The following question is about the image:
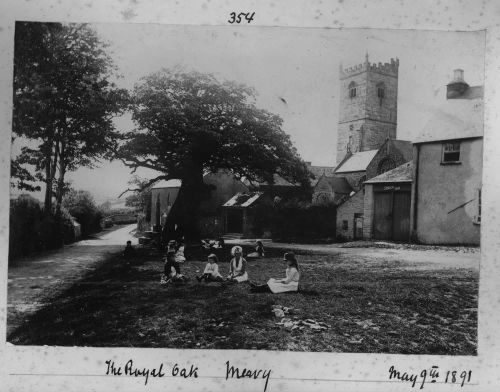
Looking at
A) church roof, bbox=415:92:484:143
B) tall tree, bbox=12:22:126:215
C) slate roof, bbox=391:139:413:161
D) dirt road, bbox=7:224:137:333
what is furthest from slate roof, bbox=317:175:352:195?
tall tree, bbox=12:22:126:215

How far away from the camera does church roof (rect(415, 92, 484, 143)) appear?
243 cm

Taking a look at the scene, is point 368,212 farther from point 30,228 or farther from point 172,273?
point 30,228

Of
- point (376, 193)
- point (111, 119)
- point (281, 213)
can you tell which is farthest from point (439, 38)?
point (111, 119)

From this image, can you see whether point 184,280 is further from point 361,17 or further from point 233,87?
point 361,17

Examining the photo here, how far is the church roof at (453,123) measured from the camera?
95.7 inches

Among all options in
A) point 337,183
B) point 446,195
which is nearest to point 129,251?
point 337,183

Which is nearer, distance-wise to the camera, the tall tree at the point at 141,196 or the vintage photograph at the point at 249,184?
the vintage photograph at the point at 249,184

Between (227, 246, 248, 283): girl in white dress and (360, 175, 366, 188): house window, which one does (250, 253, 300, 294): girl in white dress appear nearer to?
(227, 246, 248, 283): girl in white dress

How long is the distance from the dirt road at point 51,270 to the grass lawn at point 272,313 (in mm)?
74

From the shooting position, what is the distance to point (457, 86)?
244 centimetres

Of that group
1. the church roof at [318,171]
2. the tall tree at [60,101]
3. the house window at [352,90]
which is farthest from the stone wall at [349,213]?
the tall tree at [60,101]

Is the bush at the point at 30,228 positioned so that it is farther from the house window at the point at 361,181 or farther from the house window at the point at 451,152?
the house window at the point at 451,152

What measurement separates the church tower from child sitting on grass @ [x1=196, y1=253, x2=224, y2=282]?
1106 mm

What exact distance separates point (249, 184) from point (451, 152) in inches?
55.9
